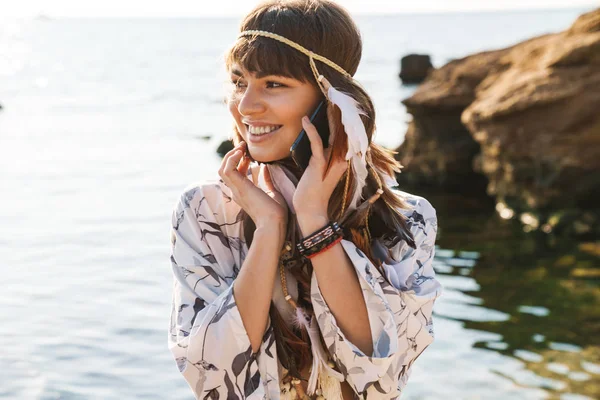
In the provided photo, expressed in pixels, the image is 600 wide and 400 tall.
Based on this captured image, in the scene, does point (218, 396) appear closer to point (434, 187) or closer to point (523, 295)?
point (523, 295)

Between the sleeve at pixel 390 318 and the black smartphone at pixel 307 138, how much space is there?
276 millimetres

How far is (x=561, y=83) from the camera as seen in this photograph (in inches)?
457

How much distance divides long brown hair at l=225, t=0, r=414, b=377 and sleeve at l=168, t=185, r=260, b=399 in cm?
12

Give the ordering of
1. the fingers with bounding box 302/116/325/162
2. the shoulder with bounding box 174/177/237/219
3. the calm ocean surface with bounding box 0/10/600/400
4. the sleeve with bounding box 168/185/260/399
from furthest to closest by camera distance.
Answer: the calm ocean surface with bounding box 0/10/600/400 < the shoulder with bounding box 174/177/237/219 < the fingers with bounding box 302/116/325/162 < the sleeve with bounding box 168/185/260/399

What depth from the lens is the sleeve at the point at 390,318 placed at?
2.35m

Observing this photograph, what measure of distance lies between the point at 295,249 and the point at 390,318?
34 centimetres

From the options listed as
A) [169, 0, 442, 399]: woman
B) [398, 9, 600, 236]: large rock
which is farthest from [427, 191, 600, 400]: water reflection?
[169, 0, 442, 399]: woman

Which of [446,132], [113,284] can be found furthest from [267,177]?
[446,132]

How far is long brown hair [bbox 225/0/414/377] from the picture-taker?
2.37 metres

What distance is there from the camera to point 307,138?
245 centimetres

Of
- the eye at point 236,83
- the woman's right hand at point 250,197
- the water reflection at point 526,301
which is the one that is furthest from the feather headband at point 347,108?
the water reflection at point 526,301

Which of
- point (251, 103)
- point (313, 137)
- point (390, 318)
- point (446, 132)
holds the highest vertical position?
point (446, 132)

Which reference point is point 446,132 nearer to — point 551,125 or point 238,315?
point 551,125

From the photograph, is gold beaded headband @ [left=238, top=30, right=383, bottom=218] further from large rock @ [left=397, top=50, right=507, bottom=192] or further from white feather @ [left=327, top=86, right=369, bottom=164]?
large rock @ [left=397, top=50, right=507, bottom=192]
